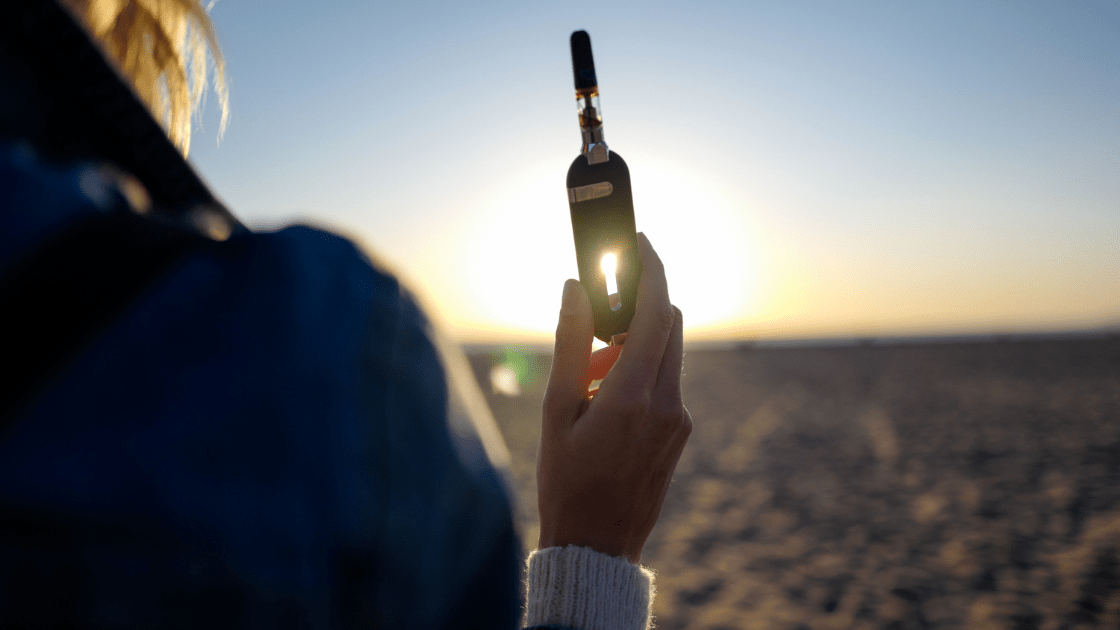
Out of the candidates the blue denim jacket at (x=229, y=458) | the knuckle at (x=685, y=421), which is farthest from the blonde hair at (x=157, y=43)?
the knuckle at (x=685, y=421)

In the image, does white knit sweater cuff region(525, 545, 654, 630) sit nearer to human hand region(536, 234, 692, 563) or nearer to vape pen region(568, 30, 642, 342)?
human hand region(536, 234, 692, 563)

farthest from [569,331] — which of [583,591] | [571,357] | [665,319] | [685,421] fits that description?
[583,591]

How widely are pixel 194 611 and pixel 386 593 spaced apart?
0.11 m

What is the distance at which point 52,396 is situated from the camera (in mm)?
320

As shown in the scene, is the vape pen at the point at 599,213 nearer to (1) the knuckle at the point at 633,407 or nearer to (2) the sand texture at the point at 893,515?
(1) the knuckle at the point at 633,407

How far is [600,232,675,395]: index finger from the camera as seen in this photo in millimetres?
988

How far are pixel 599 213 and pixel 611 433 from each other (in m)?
0.49

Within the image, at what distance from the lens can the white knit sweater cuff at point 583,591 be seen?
0.82 meters

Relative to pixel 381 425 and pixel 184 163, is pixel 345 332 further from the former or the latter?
pixel 184 163

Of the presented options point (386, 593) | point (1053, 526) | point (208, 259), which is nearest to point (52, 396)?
point (208, 259)

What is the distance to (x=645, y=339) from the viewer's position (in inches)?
40.4

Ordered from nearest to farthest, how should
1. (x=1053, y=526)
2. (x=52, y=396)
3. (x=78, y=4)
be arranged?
(x=52, y=396)
(x=78, y=4)
(x=1053, y=526)

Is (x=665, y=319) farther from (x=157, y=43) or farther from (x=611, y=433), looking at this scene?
(x=157, y=43)

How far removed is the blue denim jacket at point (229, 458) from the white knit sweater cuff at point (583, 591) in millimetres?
432
